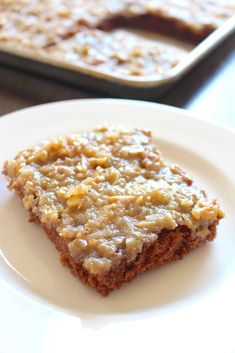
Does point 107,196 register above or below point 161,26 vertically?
above

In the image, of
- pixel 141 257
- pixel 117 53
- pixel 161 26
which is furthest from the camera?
pixel 161 26

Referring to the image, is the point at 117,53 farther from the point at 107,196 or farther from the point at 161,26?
the point at 107,196

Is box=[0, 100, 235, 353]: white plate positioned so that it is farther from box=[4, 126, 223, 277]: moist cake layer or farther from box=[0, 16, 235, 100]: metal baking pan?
box=[0, 16, 235, 100]: metal baking pan

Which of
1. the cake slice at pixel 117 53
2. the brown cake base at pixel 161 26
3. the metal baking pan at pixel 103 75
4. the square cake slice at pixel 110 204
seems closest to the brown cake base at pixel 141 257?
the square cake slice at pixel 110 204

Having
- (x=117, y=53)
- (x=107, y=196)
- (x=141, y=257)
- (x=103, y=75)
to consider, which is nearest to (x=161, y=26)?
(x=117, y=53)

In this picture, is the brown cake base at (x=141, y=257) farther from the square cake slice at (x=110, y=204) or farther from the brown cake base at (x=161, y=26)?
the brown cake base at (x=161, y=26)

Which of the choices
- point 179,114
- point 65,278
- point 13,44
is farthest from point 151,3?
point 65,278

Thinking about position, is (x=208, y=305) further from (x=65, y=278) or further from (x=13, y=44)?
(x=13, y=44)
